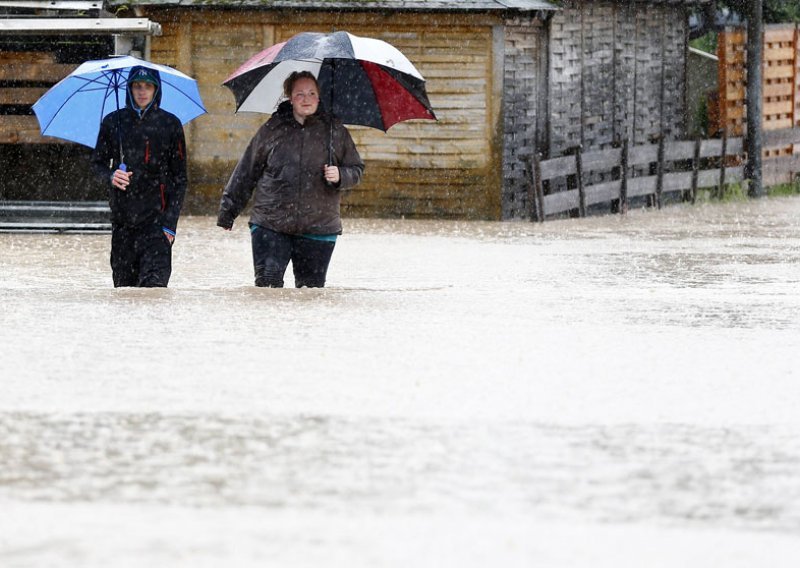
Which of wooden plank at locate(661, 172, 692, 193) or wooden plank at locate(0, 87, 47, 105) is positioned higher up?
wooden plank at locate(0, 87, 47, 105)

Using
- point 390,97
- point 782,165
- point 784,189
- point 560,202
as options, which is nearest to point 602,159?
point 560,202

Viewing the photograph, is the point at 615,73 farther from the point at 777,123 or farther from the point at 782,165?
the point at 782,165

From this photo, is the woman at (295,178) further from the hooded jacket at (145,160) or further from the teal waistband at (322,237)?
the hooded jacket at (145,160)

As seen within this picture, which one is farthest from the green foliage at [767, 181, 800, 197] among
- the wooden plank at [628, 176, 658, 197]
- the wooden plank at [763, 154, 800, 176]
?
the wooden plank at [628, 176, 658, 197]

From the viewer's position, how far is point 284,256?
10109 mm

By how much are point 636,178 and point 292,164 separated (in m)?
14.5

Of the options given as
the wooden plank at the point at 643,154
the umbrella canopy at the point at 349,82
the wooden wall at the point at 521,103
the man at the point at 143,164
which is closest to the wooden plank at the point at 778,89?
the wooden plank at the point at 643,154

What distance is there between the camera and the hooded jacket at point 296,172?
9961 millimetres

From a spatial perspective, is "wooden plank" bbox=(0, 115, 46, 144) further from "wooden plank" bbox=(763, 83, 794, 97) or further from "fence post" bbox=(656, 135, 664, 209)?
"wooden plank" bbox=(763, 83, 794, 97)

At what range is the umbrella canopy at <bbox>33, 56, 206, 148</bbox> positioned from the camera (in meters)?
11.6

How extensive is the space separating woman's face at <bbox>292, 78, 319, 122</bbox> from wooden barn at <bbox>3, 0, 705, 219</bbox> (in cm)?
1185

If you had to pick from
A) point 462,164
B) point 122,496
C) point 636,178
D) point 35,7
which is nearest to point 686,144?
point 636,178

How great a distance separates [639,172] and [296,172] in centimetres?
1672

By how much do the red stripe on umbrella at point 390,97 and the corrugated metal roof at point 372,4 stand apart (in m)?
10.8
